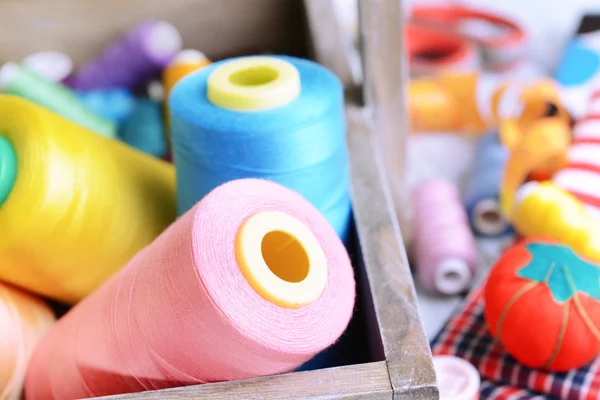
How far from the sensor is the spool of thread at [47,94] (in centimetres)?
86

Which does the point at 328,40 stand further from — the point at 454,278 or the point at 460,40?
the point at 460,40

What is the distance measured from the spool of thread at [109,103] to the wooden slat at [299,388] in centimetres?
69

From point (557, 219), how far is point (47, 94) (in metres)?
0.77

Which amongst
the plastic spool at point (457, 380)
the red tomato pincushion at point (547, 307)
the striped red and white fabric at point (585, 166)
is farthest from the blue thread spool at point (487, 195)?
the plastic spool at point (457, 380)

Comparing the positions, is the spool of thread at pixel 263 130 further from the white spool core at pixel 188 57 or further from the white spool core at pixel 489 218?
the white spool core at pixel 489 218

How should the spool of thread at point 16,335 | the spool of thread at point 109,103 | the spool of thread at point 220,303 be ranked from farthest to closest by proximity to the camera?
the spool of thread at point 109,103
the spool of thread at point 16,335
the spool of thread at point 220,303

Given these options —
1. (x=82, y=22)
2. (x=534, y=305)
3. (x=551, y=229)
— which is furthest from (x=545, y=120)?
(x=82, y=22)

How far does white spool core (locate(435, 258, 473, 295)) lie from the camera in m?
1.01

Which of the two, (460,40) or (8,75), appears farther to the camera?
(460,40)

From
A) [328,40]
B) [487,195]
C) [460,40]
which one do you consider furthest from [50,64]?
[460,40]

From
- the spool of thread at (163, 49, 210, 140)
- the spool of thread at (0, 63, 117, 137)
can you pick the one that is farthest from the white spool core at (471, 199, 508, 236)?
the spool of thread at (0, 63, 117, 137)

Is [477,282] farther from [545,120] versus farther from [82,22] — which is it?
[82,22]

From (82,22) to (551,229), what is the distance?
81cm

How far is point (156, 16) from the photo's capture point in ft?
3.31
